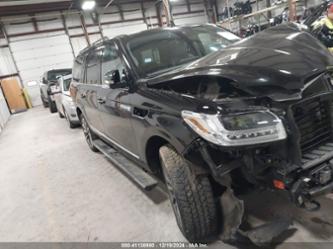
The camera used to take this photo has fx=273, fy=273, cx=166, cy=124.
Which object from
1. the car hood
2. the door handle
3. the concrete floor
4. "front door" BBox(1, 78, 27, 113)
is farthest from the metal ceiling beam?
the car hood

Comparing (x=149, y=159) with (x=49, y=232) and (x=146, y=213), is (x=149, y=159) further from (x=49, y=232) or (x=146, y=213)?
(x=49, y=232)

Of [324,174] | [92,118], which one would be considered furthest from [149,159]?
[92,118]

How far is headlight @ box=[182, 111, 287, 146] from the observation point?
151 cm

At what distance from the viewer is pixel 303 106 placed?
1.66 meters

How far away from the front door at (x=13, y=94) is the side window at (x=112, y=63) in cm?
1204

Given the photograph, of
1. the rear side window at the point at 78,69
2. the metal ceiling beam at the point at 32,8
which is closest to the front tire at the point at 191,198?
the rear side window at the point at 78,69

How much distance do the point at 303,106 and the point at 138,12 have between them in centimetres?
1580

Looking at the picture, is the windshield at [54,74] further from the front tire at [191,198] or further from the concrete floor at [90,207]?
the front tire at [191,198]

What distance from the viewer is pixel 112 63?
2.88 m

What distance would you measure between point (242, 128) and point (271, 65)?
1.65 ft

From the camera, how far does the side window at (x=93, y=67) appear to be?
3.38 metres

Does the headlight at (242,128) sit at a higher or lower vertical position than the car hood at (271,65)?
lower

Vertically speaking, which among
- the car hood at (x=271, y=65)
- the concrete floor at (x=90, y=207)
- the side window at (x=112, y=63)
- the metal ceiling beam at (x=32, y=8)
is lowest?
the concrete floor at (x=90, y=207)

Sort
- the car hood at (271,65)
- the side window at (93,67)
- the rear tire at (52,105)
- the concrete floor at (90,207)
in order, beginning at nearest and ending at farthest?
the car hood at (271,65) < the concrete floor at (90,207) < the side window at (93,67) < the rear tire at (52,105)
